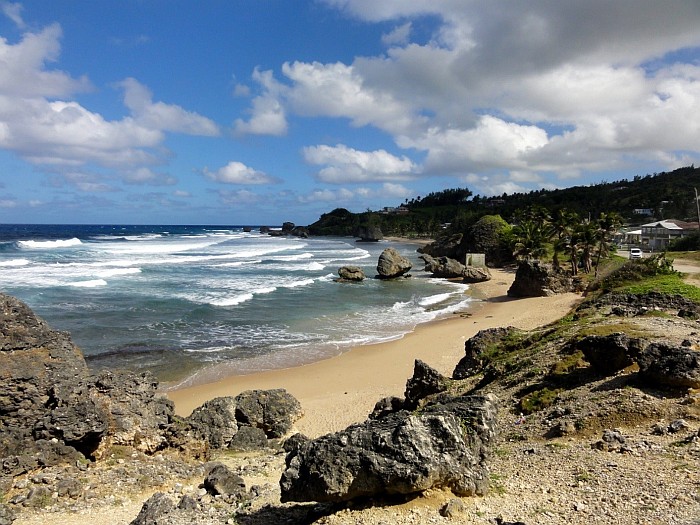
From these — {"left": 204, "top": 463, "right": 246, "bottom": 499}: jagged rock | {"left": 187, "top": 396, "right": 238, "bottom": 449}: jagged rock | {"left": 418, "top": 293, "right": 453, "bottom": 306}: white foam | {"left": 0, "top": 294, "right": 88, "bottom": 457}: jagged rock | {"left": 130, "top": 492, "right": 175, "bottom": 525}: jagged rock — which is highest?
{"left": 0, "top": 294, "right": 88, "bottom": 457}: jagged rock

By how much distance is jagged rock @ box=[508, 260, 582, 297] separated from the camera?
38594 mm

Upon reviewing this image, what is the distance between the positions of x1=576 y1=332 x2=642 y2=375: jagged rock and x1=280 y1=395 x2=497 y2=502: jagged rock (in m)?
6.19

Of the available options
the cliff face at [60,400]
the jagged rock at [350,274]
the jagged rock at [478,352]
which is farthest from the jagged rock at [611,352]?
the jagged rock at [350,274]

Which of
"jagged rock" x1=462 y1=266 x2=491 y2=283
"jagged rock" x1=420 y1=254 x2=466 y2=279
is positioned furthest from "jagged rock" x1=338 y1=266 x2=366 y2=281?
"jagged rock" x1=462 y1=266 x2=491 y2=283

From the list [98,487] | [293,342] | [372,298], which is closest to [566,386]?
[98,487]

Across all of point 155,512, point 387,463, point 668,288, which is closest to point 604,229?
point 668,288

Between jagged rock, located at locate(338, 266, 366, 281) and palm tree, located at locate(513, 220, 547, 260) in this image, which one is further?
palm tree, located at locate(513, 220, 547, 260)

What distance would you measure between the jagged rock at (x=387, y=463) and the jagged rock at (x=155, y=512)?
1802 mm

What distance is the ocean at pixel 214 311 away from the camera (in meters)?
22.7

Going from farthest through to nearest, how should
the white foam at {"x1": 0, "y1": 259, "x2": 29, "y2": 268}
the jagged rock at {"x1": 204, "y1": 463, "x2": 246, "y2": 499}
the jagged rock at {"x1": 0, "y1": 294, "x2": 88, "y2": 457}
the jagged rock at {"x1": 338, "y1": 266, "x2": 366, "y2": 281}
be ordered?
the white foam at {"x1": 0, "y1": 259, "x2": 29, "y2": 268}, the jagged rock at {"x1": 338, "y1": 266, "x2": 366, "y2": 281}, the jagged rock at {"x1": 0, "y1": 294, "x2": 88, "y2": 457}, the jagged rock at {"x1": 204, "y1": 463, "x2": 246, "y2": 499}

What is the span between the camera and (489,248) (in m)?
66.8

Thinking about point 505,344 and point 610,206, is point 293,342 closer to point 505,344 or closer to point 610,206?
point 505,344

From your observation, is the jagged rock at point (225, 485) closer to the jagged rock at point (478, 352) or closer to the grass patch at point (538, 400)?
the grass patch at point (538, 400)

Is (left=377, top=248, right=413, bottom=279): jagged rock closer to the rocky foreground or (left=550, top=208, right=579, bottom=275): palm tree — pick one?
(left=550, top=208, right=579, bottom=275): palm tree
